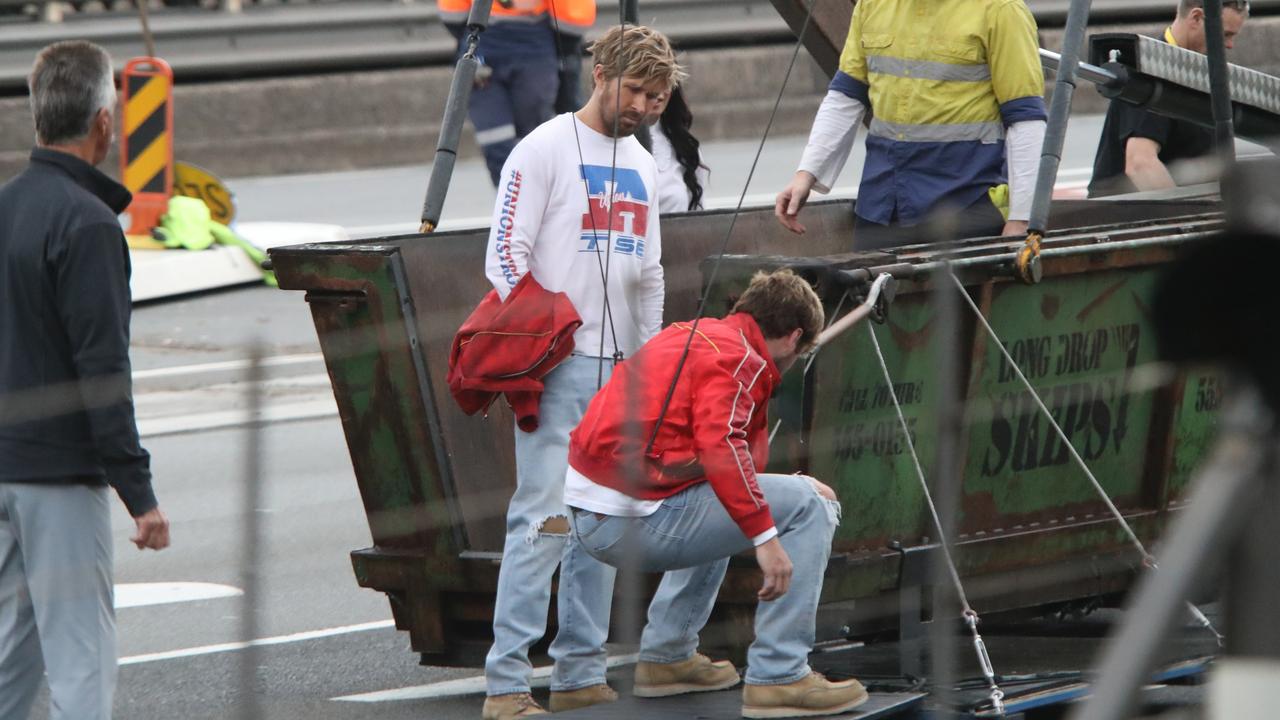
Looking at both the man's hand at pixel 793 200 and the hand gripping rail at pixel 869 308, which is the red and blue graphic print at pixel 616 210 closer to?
the hand gripping rail at pixel 869 308

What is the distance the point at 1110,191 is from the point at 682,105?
1.71m

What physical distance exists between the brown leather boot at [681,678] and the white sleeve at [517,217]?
1.04 metres

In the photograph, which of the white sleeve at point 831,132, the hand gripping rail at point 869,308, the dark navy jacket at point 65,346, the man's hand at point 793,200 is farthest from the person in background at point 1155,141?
the dark navy jacket at point 65,346

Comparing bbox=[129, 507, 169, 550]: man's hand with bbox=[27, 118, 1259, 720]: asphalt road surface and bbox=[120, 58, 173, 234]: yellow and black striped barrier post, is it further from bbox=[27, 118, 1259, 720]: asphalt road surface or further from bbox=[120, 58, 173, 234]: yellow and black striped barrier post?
bbox=[120, 58, 173, 234]: yellow and black striped barrier post

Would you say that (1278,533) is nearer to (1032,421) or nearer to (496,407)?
(1032,421)

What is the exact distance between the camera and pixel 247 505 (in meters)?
3.19

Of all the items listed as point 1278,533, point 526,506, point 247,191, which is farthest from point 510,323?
point 247,191

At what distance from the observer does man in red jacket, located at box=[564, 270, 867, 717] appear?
480cm

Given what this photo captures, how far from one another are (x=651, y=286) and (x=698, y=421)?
34.2 inches

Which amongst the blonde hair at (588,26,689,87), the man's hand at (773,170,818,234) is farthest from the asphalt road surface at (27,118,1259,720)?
the man's hand at (773,170,818,234)

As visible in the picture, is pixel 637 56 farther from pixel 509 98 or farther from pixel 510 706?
pixel 509 98

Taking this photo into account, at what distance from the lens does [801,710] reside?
16.3 ft

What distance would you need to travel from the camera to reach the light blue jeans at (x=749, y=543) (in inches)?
195

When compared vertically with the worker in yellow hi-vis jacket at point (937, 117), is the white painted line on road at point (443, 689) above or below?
below
